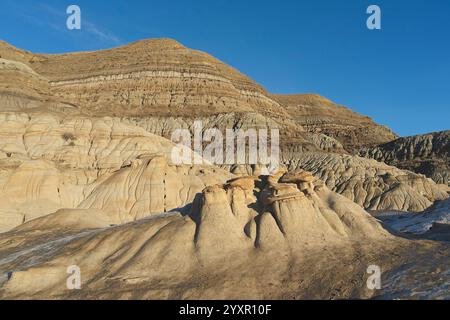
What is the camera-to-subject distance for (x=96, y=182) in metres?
34.1

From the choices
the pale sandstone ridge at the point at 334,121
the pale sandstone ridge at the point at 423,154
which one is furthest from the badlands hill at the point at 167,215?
the pale sandstone ridge at the point at 334,121

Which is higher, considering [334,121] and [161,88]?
[161,88]

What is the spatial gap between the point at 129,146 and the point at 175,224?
2252 cm

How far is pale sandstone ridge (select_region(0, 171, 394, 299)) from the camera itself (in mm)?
13961

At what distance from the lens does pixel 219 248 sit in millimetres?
15562

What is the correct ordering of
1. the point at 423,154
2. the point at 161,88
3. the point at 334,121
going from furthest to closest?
the point at 334,121 < the point at 423,154 < the point at 161,88

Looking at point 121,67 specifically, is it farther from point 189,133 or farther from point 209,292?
point 209,292

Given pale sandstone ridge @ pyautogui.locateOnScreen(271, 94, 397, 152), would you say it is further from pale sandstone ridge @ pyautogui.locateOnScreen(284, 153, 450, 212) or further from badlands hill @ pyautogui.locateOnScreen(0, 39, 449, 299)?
badlands hill @ pyautogui.locateOnScreen(0, 39, 449, 299)

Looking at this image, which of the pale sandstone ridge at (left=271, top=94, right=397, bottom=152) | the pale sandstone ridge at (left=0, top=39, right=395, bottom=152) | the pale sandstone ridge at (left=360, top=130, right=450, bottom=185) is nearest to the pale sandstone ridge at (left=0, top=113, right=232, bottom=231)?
the pale sandstone ridge at (left=0, top=39, right=395, bottom=152)

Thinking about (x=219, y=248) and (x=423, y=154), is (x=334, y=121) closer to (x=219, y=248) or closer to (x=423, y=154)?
(x=423, y=154)

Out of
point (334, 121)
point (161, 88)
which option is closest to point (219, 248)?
point (161, 88)

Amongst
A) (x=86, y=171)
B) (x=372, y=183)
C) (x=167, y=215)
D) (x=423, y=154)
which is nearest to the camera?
(x=167, y=215)

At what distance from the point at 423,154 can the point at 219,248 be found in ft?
275

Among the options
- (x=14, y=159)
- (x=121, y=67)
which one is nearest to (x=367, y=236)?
(x=14, y=159)
